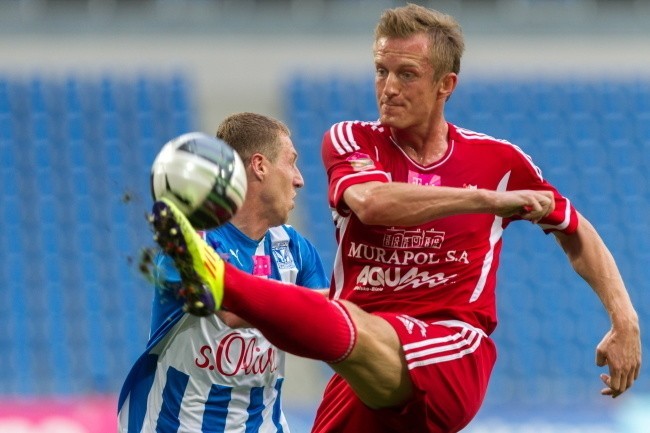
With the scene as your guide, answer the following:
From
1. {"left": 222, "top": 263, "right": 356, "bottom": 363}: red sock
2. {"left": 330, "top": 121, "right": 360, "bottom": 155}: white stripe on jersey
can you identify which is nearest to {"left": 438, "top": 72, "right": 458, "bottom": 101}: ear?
{"left": 330, "top": 121, "right": 360, "bottom": 155}: white stripe on jersey

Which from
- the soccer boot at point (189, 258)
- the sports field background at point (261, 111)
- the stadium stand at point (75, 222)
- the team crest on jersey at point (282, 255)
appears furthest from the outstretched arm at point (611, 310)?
the stadium stand at point (75, 222)

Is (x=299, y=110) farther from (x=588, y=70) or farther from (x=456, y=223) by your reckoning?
(x=456, y=223)

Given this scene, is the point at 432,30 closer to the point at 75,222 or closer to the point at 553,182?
the point at 75,222

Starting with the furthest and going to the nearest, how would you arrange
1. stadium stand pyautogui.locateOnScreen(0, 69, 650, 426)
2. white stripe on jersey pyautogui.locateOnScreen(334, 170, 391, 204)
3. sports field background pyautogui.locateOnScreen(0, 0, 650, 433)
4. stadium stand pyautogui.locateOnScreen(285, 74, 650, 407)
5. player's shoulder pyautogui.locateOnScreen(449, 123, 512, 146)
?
stadium stand pyautogui.locateOnScreen(285, 74, 650, 407)
sports field background pyautogui.locateOnScreen(0, 0, 650, 433)
stadium stand pyautogui.locateOnScreen(0, 69, 650, 426)
player's shoulder pyautogui.locateOnScreen(449, 123, 512, 146)
white stripe on jersey pyautogui.locateOnScreen(334, 170, 391, 204)

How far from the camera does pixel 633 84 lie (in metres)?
12.0

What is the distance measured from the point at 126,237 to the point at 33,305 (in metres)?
1.01

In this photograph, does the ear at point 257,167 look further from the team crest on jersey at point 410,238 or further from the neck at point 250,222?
the team crest on jersey at point 410,238

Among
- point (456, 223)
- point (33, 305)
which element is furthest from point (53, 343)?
point (456, 223)

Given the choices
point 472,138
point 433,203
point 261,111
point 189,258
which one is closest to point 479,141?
point 472,138

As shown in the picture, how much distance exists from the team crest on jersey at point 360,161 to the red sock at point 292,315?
0.57 m

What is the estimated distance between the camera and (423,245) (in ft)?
14.2

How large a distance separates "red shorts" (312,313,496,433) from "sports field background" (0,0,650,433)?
4937 mm

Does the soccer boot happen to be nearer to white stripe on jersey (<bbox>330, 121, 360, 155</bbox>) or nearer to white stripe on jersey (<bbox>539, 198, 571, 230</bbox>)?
white stripe on jersey (<bbox>330, 121, 360, 155</bbox>)

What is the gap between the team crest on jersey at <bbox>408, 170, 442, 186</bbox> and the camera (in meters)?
4.36
